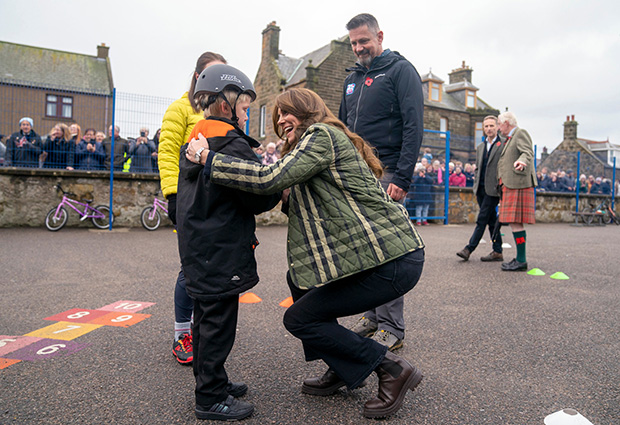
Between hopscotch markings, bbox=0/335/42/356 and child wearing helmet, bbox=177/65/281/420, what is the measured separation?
5.21 feet

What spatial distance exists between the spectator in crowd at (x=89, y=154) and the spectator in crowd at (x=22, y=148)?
86 cm

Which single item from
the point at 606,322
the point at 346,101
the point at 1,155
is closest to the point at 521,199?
the point at 606,322

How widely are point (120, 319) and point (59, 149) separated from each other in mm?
8257

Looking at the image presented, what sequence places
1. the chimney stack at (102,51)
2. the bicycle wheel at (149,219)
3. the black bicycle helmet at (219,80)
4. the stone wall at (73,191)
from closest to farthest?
1. the black bicycle helmet at (219,80)
2. the stone wall at (73,191)
3. the bicycle wheel at (149,219)
4. the chimney stack at (102,51)

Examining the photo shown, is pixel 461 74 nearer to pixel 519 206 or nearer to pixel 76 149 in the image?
pixel 76 149

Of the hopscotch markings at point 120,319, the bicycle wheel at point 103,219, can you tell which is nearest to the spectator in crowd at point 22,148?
the bicycle wheel at point 103,219

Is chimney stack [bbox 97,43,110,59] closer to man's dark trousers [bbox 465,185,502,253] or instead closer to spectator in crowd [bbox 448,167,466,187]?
spectator in crowd [bbox 448,167,466,187]

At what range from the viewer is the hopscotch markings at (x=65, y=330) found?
3.42 metres

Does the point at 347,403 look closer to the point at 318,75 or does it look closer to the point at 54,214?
the point at 54,214

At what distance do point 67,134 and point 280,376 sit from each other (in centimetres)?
1003

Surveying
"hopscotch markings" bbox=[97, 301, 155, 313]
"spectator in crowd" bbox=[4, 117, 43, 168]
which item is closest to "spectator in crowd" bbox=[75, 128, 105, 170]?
"spectator in crowd" bbox=[4, 117, 43, 168]

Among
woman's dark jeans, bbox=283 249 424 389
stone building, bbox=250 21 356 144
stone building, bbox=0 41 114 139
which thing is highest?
stone building, bbox=250 21 356 144

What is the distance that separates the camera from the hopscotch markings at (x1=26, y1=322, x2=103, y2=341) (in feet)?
11.2

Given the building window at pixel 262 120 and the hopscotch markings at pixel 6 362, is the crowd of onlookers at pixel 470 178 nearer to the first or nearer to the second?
the hopscotch markings at pixel 6 362
